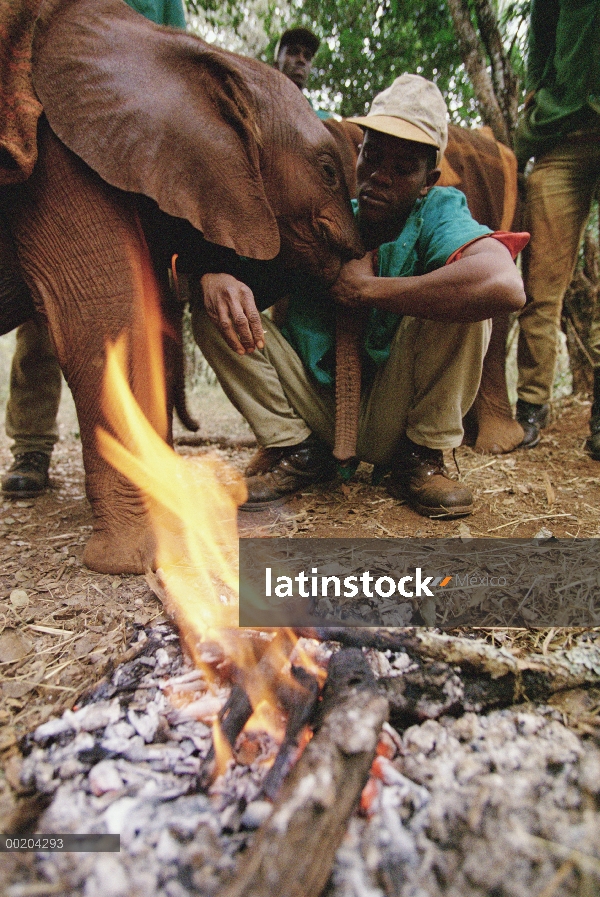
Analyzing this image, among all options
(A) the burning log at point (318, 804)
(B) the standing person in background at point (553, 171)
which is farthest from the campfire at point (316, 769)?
(B) the standing person in background at point (553, 171)

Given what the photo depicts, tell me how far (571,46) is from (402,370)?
2.33 m

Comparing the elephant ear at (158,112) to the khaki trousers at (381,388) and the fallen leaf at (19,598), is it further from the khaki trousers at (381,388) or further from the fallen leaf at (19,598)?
the fallen leaf at (19,598)

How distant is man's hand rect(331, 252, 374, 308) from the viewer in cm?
231

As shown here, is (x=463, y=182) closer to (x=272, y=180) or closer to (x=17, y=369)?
(x=272, y=180)

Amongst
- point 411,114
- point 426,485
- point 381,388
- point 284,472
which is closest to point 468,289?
point 381,388

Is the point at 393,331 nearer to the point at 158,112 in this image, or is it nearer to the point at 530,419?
the point at 158,112

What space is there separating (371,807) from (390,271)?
2.04 metres

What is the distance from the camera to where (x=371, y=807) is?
1.05m

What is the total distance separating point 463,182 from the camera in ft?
11.5

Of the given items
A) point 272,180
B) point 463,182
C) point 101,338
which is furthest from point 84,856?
point 463,182

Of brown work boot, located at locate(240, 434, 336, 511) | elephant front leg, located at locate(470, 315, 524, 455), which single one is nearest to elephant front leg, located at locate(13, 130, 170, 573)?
brown work boot, located at locate(240, 434, 336, 511)

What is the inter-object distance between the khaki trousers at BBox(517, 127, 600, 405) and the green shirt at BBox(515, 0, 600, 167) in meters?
0.11

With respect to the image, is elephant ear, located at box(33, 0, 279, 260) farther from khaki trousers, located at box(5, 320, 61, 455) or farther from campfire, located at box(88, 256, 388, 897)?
khaki trousers, located at box(5, 320, 61, 455)
